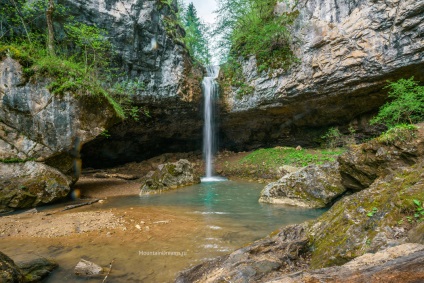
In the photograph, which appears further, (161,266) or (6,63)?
(6,63)

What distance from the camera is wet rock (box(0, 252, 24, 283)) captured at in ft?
7.50

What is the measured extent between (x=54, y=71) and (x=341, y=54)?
1175cm

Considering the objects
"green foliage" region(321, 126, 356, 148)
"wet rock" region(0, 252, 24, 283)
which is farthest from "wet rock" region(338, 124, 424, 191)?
"green foliage" region(321, 126, 356, 148)

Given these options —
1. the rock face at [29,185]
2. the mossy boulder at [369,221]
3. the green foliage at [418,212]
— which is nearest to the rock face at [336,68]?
the mossy boulder at [369,221]

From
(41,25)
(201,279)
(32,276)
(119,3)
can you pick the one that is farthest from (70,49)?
(201,279)

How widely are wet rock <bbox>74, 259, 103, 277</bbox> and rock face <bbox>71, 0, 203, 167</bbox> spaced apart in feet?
28.8

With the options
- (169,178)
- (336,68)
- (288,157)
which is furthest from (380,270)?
(288,157)

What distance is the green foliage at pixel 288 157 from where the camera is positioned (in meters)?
10.9

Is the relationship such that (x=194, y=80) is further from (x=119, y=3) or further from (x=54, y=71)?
(x=54, y=71)

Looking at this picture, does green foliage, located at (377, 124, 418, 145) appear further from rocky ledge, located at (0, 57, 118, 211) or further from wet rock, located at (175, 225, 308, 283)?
rocky ledge, located at (0, 57, 118, 211)

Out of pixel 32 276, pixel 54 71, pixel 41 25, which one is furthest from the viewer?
pixel 41 25

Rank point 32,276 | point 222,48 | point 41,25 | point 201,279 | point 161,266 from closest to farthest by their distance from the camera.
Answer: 1. point 201,279
2. point 32,276
3. point 161,266
4. point 41,25
5. point 222,48

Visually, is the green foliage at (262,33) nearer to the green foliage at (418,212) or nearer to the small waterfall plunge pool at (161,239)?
the small waterfall plunge pool at (161,239)

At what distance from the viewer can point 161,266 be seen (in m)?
2.99
